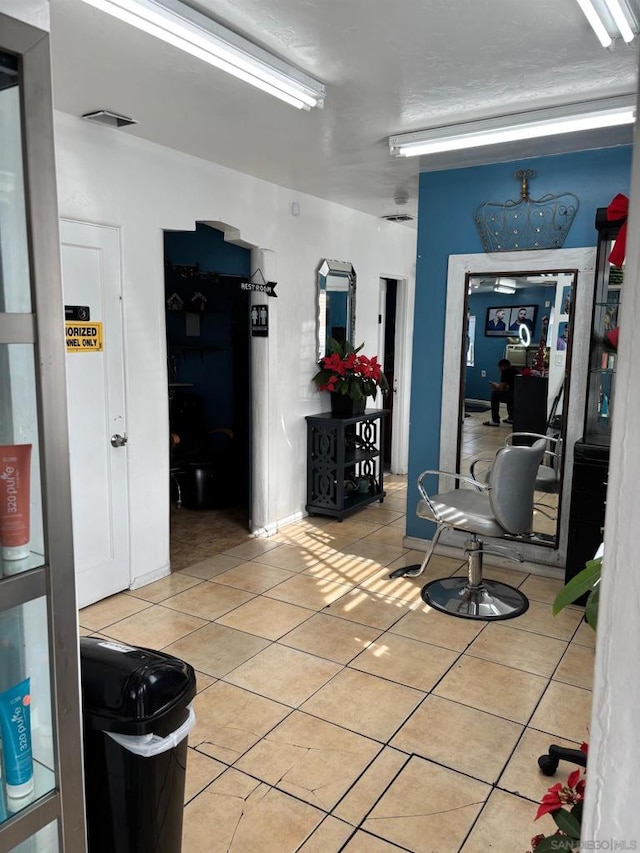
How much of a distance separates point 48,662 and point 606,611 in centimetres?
115

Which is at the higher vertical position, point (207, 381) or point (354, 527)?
point (207, 381)

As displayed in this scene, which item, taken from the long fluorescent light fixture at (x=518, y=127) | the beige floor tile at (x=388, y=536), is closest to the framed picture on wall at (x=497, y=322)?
the long fluorescent light fixture at (x=518, y=127)

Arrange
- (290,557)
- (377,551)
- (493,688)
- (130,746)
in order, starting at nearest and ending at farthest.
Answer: (130,746) → (493,688) → (290,557) → (377,551)

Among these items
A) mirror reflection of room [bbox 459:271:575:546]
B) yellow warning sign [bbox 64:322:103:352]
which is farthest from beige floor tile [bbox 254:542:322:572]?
yellow warning sign [bbox 64:322:103:352]

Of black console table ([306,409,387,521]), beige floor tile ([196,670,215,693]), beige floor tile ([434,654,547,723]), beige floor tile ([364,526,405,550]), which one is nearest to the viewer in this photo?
beige floor tile ([434,654,547,723])

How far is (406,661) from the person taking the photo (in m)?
3.20

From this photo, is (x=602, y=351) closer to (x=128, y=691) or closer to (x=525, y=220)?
(x=525, y=220)

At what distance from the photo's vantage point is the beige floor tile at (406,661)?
9.99 ft

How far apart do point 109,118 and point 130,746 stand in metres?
3.08

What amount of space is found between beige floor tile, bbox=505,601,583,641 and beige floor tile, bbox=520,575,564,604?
0.36 ft

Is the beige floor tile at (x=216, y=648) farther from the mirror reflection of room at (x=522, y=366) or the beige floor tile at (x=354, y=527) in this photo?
the mirror reflection of room at (x=522, y=366)

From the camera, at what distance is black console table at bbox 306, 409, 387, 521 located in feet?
17.9

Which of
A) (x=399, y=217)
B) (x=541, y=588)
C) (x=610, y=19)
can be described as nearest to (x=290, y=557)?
(x=541, y=588)

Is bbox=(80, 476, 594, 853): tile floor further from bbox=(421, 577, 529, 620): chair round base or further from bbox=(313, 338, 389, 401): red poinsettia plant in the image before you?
bbox=(313, 338, 389, 401): red poinsettia plant
